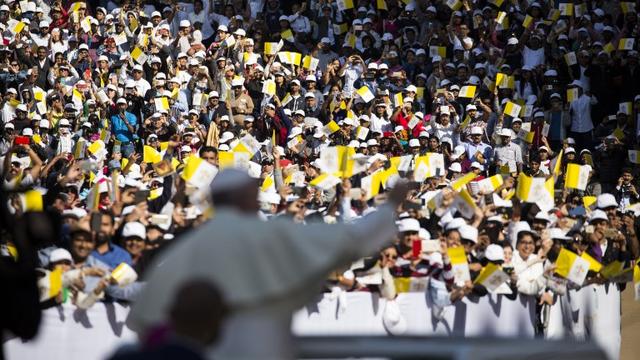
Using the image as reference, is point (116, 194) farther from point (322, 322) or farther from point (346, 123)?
point (346, 123)

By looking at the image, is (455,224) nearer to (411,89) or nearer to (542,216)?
(542,216)

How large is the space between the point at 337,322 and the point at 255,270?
7.32 metres

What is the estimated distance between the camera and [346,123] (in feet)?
70.0

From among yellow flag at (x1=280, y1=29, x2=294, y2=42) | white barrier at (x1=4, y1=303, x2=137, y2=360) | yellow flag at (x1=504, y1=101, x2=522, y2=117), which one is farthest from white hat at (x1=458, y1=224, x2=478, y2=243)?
yellow flag at (x1=280, y1=29, x2=294, y2=42)

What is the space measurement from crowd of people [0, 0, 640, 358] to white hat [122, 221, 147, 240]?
1 centimetres

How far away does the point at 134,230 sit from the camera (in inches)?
514

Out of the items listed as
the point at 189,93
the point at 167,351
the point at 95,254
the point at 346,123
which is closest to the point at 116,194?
the point at 95,254

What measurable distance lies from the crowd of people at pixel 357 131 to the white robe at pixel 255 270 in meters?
6.32

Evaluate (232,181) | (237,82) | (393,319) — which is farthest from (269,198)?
(232,181)

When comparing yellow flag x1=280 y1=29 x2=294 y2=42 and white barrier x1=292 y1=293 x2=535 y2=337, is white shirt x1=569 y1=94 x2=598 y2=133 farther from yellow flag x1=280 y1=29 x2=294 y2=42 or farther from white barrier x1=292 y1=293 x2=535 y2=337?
white barrier x1=292 y1=293 x2=535 y2=337

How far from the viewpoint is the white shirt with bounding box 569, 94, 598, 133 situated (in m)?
22.4

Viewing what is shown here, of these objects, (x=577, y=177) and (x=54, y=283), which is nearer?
(x=54, y=283)

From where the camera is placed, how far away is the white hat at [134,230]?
512 inches

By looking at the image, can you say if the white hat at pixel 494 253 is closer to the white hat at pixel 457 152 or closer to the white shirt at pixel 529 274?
the white shirt at pixel 529 274
